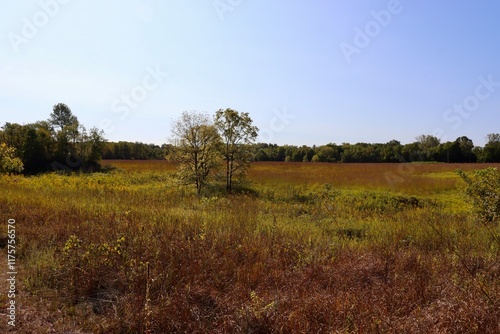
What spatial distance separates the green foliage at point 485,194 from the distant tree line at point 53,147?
3537 cm

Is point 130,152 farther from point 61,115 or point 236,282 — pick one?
point 236,282

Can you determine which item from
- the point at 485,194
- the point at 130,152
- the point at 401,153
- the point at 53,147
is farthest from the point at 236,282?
the point at 401,153

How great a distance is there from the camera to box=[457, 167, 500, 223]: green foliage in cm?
859

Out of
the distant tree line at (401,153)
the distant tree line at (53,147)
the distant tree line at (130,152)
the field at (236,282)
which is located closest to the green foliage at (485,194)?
the field at (236,282)

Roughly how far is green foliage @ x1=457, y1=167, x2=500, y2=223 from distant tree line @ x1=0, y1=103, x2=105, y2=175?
116 feet

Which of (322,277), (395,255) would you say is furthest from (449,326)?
(395,255)

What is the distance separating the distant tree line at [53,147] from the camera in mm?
30369

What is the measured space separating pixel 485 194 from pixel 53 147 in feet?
128

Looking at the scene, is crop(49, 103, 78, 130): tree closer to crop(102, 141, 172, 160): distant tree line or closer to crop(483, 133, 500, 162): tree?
crop(102, 141, 172, 160): distant tree line

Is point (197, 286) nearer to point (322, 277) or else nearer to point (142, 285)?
point (142, 285)

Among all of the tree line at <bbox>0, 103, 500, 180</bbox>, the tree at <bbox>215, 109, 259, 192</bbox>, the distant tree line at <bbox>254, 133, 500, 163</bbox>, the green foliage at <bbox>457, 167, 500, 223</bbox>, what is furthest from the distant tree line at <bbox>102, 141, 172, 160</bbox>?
the green foliage at <bbox>457, 167, 500, 223</bbox>

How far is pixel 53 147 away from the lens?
109ft

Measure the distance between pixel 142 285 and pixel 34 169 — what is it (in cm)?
3459

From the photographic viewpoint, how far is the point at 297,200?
1658 cm
